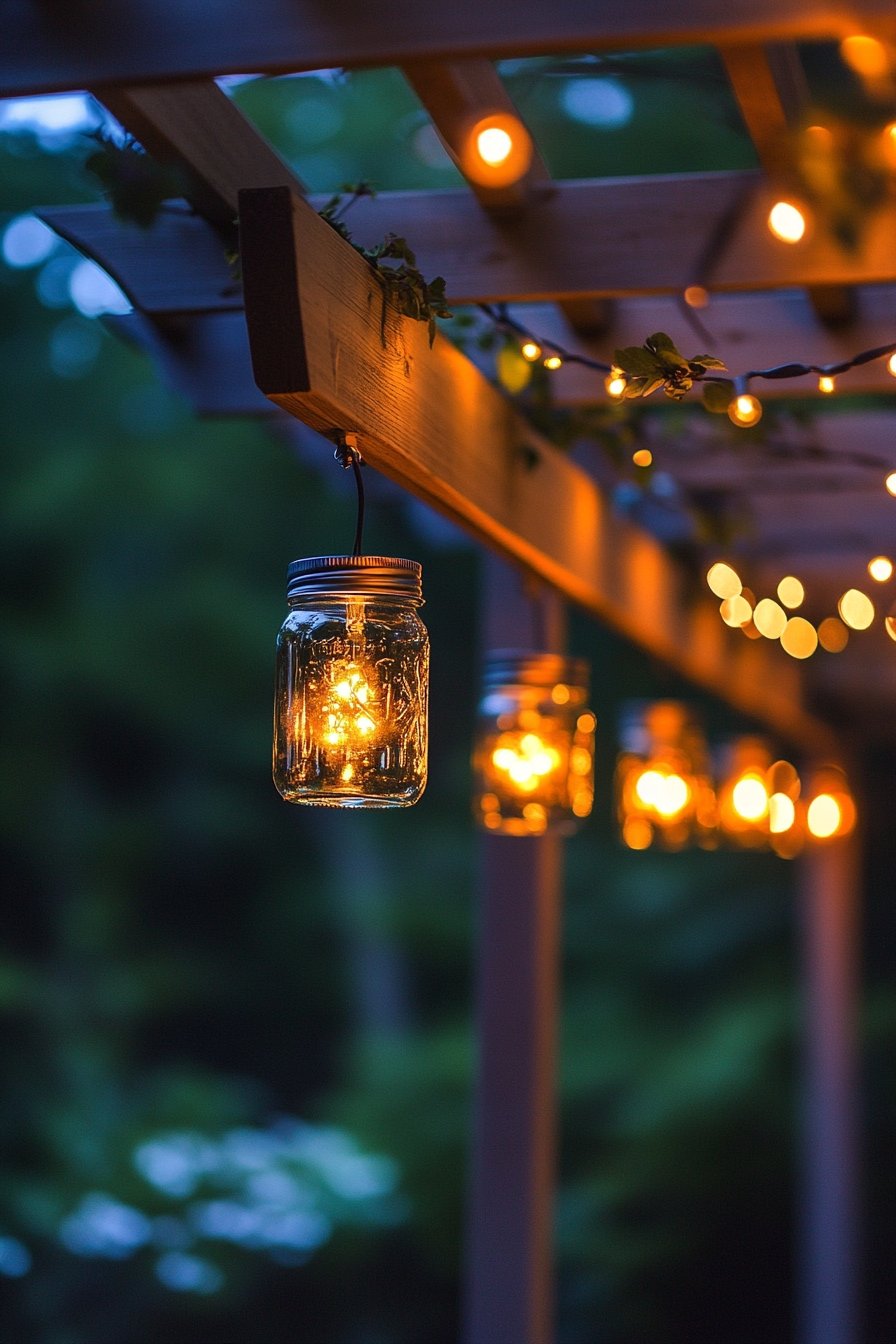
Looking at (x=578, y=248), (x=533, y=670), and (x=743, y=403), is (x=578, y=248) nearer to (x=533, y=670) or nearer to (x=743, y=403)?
(x=743, y=403)

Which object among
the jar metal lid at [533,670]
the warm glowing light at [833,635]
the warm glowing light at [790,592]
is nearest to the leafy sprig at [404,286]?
the jar metal lid at [533,670]

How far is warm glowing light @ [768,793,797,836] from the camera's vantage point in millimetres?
4051

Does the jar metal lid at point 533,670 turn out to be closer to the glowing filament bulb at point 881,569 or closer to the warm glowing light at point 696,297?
the glowing filament bulb at point 881,569

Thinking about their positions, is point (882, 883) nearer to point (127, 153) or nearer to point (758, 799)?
point (758, 799)

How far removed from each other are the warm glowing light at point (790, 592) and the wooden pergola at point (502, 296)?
17 cm

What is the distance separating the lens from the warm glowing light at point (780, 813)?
4051 millimetres

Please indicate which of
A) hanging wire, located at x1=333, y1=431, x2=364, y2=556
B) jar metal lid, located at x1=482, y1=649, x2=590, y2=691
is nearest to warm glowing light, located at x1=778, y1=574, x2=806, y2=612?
jar metal lid, located at x1=482, y1=649, x2=590, y2=691

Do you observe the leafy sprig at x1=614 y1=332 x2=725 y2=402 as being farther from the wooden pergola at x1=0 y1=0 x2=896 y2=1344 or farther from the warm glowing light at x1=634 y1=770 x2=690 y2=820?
the warm glowing light at x1=634 y1=770 x2=690 y2=820

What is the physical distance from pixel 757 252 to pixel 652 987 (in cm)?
566

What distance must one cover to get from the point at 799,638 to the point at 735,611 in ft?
2.31

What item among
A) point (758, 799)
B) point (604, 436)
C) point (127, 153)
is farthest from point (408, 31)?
point (758, 799)

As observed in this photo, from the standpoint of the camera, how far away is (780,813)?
410 cm

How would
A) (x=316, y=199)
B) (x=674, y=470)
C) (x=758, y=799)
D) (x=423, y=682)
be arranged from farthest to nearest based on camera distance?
(x=758, y=799)
(x=674, y=470)
(x=316, y=199)
(x=423, y=682)

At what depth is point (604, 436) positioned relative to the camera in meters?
2.47
